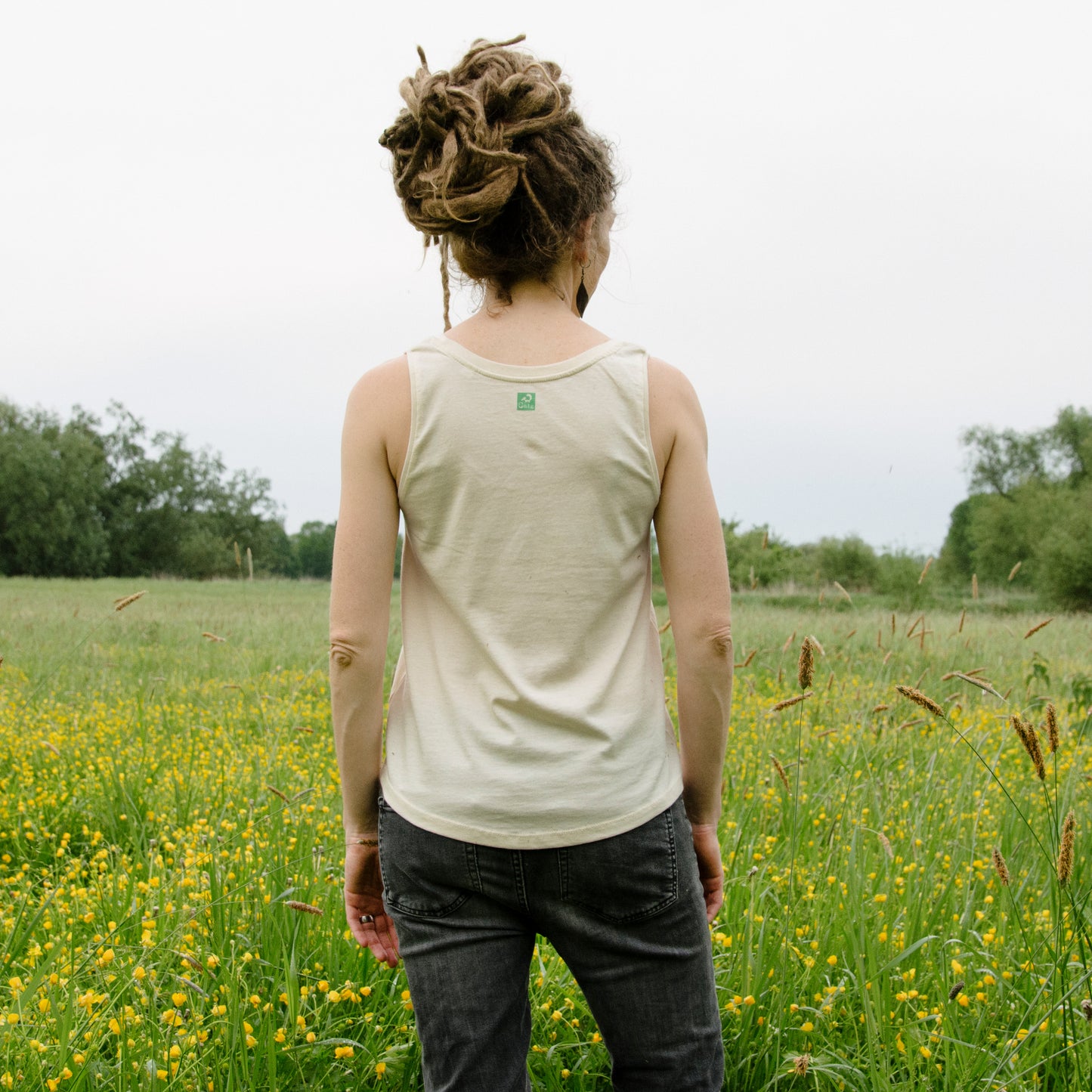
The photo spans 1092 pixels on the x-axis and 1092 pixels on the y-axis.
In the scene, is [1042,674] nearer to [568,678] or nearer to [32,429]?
[568,678]

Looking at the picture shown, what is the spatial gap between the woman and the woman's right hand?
0.18 metres

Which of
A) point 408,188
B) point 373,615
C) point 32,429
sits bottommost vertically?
point 373,615

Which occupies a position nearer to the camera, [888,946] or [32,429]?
[888,946]

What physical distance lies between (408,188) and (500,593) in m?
0.73

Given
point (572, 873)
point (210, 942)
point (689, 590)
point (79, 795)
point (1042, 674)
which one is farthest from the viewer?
point (1042, 674)

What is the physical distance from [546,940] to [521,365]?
1.84 meters

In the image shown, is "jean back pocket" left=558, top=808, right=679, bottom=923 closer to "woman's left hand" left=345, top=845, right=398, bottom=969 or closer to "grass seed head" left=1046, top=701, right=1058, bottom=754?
"woman's left hand" left=345, top=845, right=398, bottom=969

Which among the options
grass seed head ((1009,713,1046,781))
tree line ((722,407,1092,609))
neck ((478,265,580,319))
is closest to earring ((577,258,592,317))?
neck ((478,265,580,319))

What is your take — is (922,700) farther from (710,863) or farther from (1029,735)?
(710,863)

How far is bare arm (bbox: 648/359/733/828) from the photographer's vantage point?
59.4 inches

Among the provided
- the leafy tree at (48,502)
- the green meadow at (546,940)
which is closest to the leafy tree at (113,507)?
the leafy tree at (48,502)

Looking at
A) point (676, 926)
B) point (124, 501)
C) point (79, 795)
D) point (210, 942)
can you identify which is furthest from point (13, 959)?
point (124, 501)

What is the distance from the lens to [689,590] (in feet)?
5.13

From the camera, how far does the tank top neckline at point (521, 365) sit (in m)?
1.45
